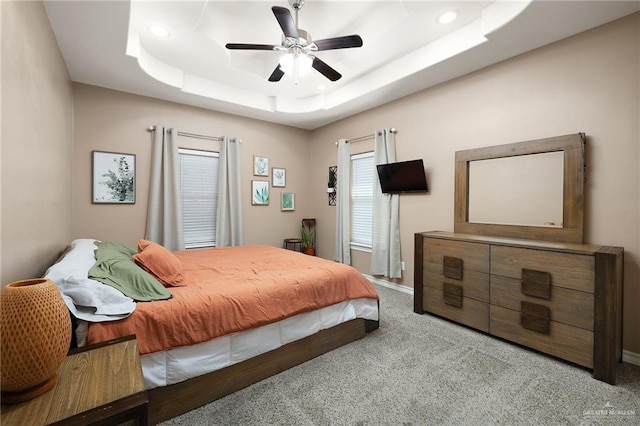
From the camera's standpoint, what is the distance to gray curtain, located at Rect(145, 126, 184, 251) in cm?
396

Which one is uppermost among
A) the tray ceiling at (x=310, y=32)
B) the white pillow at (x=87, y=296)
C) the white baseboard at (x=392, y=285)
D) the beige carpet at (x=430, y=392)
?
the tray ceiling at (x=310, y=32)

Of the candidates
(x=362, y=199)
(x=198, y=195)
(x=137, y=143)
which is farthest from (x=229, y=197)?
(x=362, y=199)

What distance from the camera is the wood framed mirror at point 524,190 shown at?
256 cm

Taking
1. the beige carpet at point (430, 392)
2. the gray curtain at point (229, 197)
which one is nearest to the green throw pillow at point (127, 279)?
the beige carpet at point (430, 392)

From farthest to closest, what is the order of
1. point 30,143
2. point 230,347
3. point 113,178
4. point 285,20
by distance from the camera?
1. point 113,178
2. point 285,20
3. point 230,347
4. point 30,143

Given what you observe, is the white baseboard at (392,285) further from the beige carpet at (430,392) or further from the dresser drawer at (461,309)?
the beige carpet at (430,392)

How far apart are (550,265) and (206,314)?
264 cm

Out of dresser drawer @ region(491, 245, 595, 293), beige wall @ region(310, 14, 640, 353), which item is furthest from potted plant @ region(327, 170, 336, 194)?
dresser drawer @ region(491, 245, 595, 293)

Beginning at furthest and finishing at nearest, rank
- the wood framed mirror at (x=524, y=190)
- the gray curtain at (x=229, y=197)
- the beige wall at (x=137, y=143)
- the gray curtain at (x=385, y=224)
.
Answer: the gray curtain at (x=229, y=197) < the gray curtain at (x=385, y=224) < the beige wall at (x=137, y=143) < the wood framed mirror at (x=524, y=190)

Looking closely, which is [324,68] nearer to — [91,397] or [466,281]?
[466,281]

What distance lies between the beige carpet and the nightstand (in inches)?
29.8

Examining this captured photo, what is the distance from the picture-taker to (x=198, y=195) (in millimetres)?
4457

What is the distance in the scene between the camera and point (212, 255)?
3.44 metres

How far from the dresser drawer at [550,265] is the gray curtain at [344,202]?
2.49 meters
